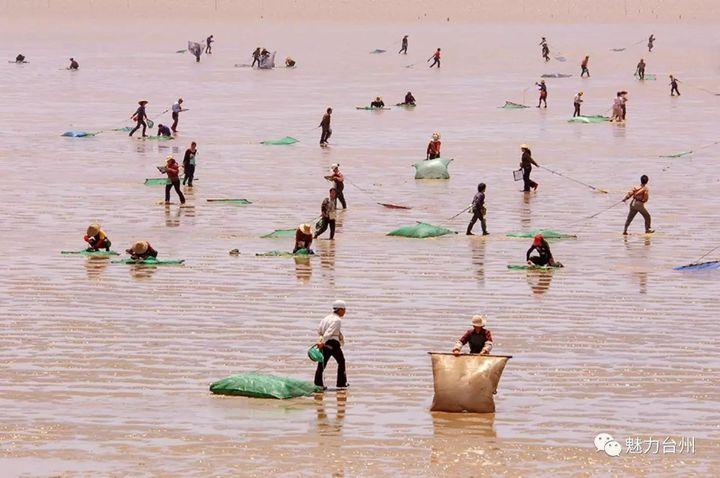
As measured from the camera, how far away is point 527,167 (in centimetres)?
4203

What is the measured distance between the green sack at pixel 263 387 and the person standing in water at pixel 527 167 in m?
21.6

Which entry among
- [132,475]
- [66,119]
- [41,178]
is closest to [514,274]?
[132,475]

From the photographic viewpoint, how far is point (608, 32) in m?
138

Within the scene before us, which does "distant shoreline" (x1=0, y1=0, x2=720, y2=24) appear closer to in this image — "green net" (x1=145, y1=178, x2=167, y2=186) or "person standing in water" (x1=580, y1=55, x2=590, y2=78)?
"person standing in water" (x1=580, y1=55, x2=590, y2=78)

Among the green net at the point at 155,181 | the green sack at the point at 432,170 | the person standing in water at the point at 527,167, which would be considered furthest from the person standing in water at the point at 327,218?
the green sack at the point at 432,170

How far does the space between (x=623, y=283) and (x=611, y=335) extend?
493 centimetres

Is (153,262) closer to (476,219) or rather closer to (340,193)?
(476,219)

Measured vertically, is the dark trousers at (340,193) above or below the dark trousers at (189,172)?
below

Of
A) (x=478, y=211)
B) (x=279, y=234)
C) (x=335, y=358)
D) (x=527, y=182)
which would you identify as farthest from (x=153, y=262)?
(x=527, y=182)

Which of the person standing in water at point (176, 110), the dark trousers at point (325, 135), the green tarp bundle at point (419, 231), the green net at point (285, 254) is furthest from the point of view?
the person standing in water at point (176, 110)

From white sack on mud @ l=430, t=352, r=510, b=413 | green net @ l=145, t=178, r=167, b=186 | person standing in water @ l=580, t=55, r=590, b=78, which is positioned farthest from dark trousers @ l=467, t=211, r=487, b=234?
person standing in water @ l=580, t=55, r=590, b=78

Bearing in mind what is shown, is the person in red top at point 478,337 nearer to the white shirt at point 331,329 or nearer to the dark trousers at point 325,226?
the white shirt at point 331,329

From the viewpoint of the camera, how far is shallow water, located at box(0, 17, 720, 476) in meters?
18.1

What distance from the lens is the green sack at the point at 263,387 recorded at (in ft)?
65.4
